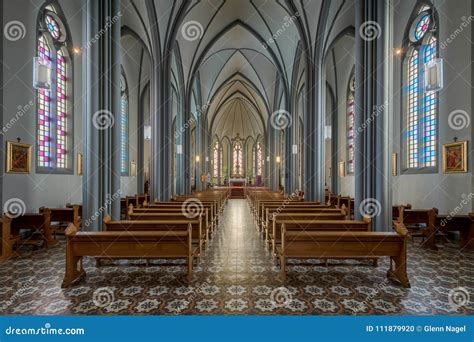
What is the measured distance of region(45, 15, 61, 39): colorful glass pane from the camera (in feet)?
32.6

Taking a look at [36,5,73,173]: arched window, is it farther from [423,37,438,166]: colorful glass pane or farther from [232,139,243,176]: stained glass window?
[232,139,243,176]: stained glass window

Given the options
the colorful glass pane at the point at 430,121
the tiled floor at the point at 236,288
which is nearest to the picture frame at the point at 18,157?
the tiled floor at the point at 236,288

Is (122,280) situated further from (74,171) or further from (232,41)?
(232,41)

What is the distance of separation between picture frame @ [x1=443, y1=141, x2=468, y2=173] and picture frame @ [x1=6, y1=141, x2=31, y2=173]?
46.7ft

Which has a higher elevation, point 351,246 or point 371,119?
point 371,119

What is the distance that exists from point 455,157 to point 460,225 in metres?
2.53

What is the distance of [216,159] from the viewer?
39.2m

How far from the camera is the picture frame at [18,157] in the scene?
7844mm

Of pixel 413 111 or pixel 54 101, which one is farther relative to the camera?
pixel 413 111

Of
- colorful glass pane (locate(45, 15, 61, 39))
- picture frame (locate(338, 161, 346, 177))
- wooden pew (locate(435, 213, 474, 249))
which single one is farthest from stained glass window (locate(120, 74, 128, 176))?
wooden pew (locate(435, 213, 474, 249))

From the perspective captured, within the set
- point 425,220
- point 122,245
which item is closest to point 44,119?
point 122,245

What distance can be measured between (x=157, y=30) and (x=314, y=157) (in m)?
9.41

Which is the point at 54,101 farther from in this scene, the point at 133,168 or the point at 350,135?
the point at 350,135

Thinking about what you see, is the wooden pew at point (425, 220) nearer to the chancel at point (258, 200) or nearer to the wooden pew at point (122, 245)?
the chancel at point (258, 200)
